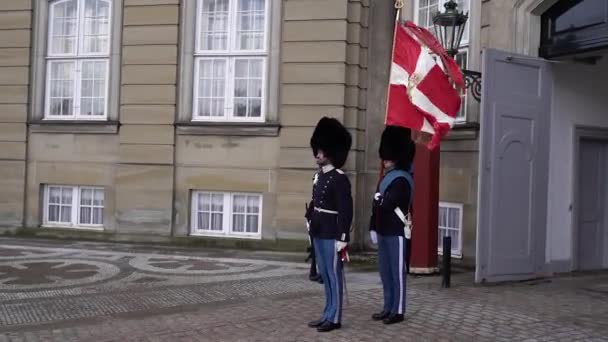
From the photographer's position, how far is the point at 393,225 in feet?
23.2

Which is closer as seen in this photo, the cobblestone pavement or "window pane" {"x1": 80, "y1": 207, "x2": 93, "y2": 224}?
the cobblestone pavement

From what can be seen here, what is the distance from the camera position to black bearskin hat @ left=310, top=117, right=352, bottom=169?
686 cm

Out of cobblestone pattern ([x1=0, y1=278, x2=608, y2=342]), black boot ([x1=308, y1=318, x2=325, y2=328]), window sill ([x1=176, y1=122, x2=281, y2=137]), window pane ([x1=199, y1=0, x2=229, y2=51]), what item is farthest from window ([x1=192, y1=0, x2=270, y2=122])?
black boot ([x1=308, y1=318, x2=325, y2=328])

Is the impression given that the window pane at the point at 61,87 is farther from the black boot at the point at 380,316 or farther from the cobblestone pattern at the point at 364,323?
the black boot at the point at 380,316

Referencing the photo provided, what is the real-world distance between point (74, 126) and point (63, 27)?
7.24 feet

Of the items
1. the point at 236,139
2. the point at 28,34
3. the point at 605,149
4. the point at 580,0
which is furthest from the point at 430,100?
the point at 28,34

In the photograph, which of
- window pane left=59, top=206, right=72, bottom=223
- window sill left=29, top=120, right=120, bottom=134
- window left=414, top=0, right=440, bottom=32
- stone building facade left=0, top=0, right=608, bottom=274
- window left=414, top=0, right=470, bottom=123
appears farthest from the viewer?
window pane left=59, top=206, right=72, bottom=223

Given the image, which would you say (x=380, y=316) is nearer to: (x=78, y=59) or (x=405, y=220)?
(x=405, y=220)

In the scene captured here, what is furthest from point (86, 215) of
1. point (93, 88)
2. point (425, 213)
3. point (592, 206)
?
point (592, 206)

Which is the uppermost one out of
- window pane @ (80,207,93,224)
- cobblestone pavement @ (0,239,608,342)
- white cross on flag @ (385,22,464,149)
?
white cross on flag @ (385,22,464,149)

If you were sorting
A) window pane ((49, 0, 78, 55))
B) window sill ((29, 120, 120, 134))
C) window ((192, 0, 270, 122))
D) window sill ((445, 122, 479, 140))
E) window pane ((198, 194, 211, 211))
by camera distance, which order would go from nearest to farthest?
window sill ((445, 122, 479, 140)), window ((192, 0, 270, 122)), window pane ((198, 194, 211, 211)), window sill ((29, 120, 120, 134)), window pane ((49, 0, 78, 55))

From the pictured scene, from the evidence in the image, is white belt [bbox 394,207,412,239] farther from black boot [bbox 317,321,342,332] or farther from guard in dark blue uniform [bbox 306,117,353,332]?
black boot [bbox 317,321,342,332]

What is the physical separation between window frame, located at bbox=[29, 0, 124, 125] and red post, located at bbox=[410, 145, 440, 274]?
6793 mm

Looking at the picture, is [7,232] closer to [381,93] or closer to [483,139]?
[381,93]
